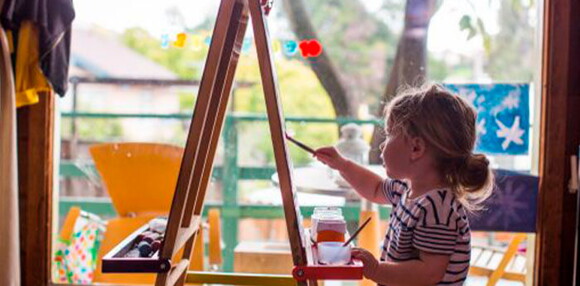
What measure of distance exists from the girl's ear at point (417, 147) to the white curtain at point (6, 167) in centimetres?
165

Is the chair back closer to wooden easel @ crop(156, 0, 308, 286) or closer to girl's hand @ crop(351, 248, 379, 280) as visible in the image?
wooden easel @ crop(156, 0, 308, 286)

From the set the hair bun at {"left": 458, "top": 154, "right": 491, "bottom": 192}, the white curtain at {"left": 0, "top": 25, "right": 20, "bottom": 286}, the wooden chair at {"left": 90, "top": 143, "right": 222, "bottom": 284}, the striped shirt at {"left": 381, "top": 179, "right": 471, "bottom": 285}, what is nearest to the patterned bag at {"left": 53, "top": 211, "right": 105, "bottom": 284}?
the wooden chair at {"left": 90, "top": 143, "right": 222, "bottom": 284}

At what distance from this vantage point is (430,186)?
189 centimetres

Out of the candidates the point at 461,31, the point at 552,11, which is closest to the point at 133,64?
the point at 461,31

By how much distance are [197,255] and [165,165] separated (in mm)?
418

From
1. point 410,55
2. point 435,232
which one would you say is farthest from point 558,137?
point 435,232

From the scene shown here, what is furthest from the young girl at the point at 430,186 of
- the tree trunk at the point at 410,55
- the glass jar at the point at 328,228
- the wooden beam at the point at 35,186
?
the wooden beam at the point at 35,186

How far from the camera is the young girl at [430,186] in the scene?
5.78ft

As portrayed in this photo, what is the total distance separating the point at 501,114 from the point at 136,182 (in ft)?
5.25

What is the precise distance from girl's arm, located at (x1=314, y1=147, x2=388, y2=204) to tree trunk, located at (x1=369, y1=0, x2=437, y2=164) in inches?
36.4

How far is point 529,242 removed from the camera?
2.97 m

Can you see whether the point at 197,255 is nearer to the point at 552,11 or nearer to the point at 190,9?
the point at 190,9

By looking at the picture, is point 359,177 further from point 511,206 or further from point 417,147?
point 511,206

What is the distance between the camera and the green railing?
3340 millimetres
